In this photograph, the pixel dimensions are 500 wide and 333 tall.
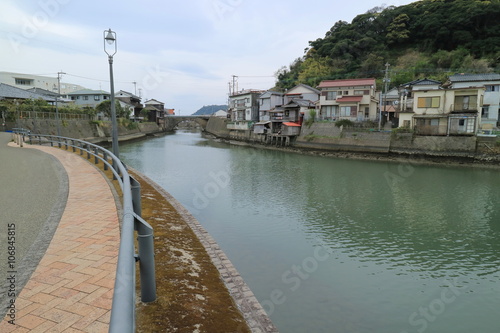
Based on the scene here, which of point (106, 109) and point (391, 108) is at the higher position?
point (106, 109)

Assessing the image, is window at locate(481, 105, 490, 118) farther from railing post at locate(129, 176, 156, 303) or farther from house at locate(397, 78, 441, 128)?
railing post at locate(129, 176, 156, 303)

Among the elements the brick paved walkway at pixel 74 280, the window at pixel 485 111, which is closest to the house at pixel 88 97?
the brick paved walkway at pixel 74 280

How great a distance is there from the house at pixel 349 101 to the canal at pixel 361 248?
19891 millimetres

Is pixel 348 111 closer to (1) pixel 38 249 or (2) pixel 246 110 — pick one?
(2) pixel 246 110

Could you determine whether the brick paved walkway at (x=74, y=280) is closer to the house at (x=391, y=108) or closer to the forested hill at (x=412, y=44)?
the house at (x=391, y=108)

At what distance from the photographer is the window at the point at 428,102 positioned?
99.1ft

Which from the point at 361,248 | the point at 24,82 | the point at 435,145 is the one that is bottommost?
the point at 361,248

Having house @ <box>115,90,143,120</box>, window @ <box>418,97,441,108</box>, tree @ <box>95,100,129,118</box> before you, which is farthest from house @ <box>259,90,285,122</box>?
house @ <box>115,90,143,120</box>

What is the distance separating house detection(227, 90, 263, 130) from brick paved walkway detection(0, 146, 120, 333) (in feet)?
160

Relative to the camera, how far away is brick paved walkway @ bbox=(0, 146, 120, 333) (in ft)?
9.51

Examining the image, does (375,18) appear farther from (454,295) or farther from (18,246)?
(18,246)

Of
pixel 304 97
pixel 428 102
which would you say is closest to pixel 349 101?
pixel 428 102

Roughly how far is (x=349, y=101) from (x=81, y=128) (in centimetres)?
3636

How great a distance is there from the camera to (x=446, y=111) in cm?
2978
